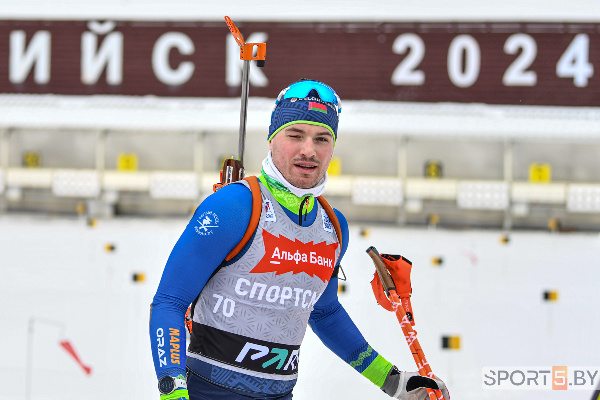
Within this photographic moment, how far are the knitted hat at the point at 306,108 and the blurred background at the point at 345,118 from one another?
→ 591cm

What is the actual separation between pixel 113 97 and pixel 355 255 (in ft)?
17.5

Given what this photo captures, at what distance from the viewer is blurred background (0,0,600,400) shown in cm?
1023

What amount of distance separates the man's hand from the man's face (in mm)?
616

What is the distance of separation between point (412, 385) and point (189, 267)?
752 millimetres

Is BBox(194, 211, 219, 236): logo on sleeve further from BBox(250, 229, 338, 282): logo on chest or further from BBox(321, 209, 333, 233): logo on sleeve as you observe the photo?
BBox(321, 209, 333, 233): logo on sleeve

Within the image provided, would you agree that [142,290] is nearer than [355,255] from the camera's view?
Yes

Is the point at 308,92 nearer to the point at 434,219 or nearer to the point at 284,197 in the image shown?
the point at 284,197

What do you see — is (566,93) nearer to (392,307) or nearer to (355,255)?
(355,255)

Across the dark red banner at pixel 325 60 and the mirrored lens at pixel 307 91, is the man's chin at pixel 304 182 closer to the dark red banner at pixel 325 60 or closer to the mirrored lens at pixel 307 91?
the mirrored lens at pixel 307 91

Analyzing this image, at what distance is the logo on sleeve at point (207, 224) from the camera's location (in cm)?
151

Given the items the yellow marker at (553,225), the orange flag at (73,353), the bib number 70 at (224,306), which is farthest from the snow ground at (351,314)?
the yellow marker at (553,225)

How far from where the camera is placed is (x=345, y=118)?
35.0 ft

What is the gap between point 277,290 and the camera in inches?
65.0

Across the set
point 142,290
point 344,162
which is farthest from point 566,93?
point 142,290
